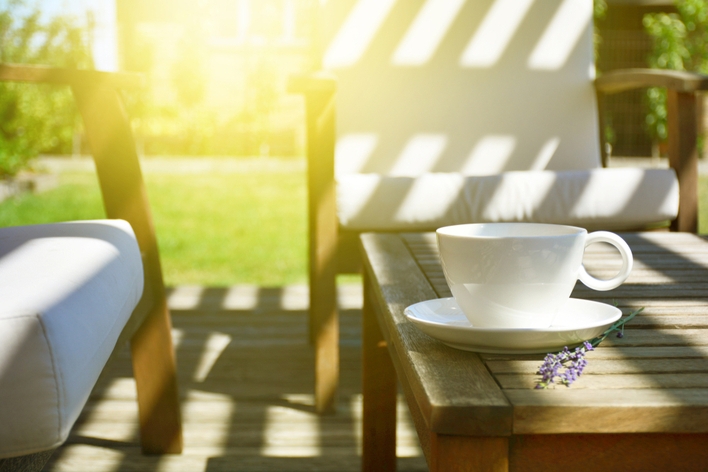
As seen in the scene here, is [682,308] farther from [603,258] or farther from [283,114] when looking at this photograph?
[283,114]

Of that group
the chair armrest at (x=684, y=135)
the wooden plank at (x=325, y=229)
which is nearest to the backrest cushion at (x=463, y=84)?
the chair armrest at (x=684, y=135)

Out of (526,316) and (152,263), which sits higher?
(526,316)

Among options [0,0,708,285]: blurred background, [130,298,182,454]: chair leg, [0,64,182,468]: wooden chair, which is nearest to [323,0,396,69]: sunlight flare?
[0,64,182,468]: wooden chair

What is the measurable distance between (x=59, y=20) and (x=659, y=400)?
9052 mm

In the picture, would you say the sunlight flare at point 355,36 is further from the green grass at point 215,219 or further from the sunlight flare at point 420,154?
the green grass at point 215,219

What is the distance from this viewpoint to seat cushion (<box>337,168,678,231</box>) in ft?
5.68

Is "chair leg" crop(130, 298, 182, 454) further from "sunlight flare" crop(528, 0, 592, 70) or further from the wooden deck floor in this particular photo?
"sunlight flare" crop(528, 0, 592, 70)

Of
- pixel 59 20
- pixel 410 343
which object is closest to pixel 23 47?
pixel 59 20

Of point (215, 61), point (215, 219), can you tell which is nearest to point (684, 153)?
point (215, 219)

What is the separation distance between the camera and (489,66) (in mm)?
2479

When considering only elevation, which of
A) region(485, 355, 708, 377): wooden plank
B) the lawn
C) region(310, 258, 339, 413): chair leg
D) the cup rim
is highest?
the cup rim

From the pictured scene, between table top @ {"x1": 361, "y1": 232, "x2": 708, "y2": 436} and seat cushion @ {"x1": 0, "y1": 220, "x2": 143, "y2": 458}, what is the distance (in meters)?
0.32

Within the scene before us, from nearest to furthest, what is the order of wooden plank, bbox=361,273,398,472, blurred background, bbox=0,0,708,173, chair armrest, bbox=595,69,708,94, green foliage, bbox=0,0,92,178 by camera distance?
1. wooden plank, bbox=361,273,398,472
2. chair armrest, bbox=595,69,708,94
3. green foliage, bbox=0,0,92,178
4. blurred background, bbox=0,0,708,173

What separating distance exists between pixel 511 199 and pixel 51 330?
134 centimetres
